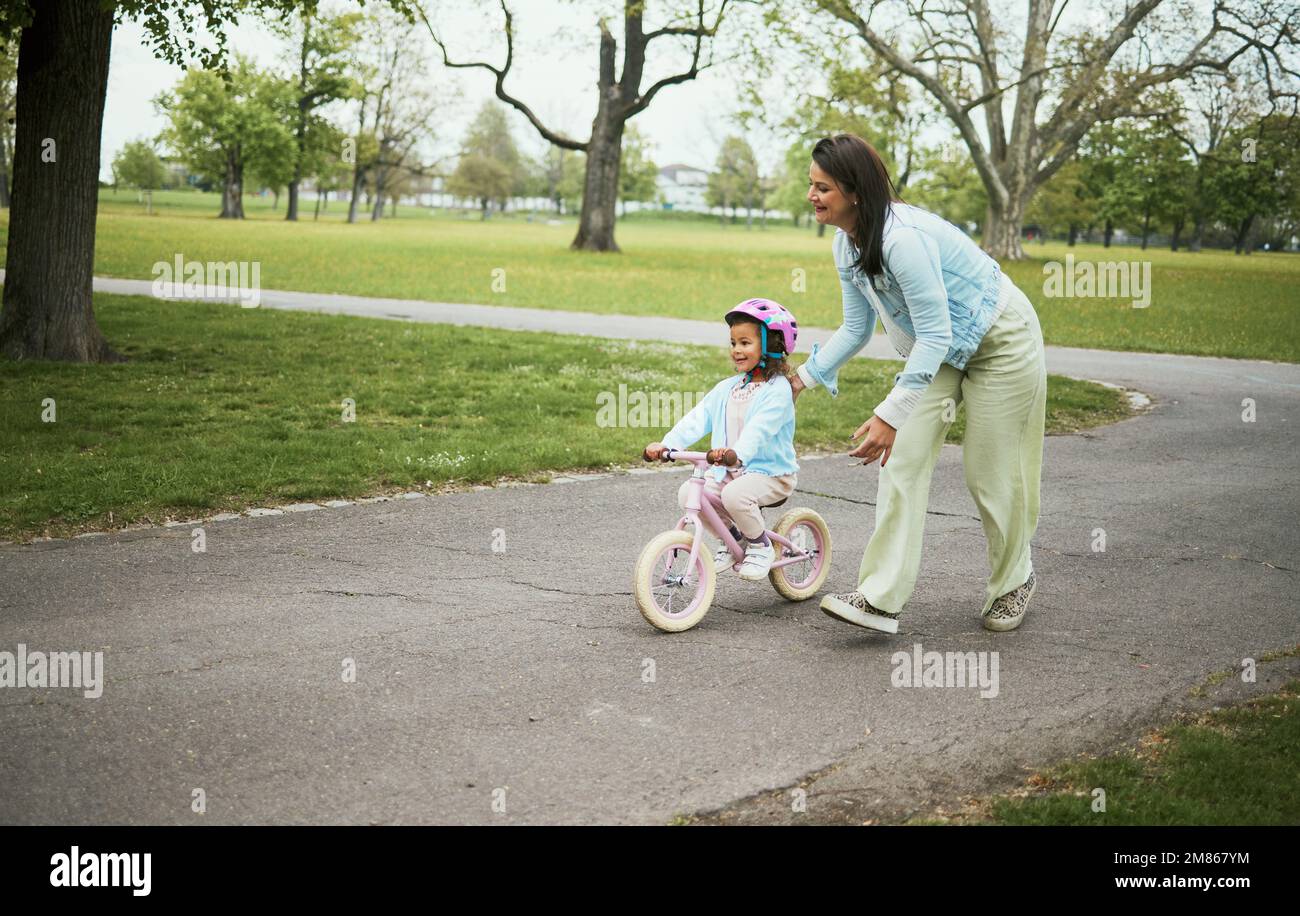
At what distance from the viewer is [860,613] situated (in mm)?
5113

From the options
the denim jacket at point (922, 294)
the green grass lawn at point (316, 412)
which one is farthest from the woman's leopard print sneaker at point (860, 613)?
the green grass lawn at point (316, 412)

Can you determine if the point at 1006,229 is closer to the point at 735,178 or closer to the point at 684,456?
the point at 684,456

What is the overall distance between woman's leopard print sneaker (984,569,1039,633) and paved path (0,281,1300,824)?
57 mm

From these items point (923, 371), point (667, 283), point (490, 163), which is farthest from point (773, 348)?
point (490, 163)

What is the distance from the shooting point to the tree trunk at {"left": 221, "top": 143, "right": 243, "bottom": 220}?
79938mm

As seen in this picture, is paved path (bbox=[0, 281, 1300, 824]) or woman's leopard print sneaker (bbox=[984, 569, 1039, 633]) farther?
woman's leopard print sneaker (bbox=[984, 569, 1039, 633])

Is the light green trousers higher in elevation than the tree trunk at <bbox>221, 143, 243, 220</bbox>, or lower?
lower

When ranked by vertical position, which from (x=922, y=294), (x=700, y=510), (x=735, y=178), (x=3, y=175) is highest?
(x=735, y=178)

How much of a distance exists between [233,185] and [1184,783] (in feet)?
276

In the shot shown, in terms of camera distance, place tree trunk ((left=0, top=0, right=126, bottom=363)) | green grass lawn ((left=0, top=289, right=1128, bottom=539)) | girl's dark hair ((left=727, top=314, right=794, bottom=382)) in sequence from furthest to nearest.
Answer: tree trunk ((left=0, top=0, right=126, bottom=363)) → green grass lawn ((left=0, top=289, right=1128, bottom=539)) → girl's dark hair ((left=727, top=314, right=794, bottom=382))

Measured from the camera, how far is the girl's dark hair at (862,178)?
468 cm

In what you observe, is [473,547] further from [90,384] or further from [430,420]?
[90,384]

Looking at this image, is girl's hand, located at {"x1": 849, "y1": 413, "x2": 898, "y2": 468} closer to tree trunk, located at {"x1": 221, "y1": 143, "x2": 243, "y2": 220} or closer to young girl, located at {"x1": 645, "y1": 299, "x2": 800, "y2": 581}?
young girl, located at {"x1": 645, "y1": 299, "x2": 800, "y2": 581}

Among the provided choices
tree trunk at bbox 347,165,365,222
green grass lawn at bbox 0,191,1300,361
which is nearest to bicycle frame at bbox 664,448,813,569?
green grass lawn at bbox 0,191,1300,361
